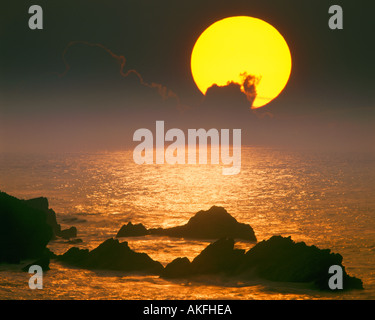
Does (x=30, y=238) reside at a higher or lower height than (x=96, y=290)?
higher

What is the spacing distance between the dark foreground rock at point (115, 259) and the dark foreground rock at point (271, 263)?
5.52 feet

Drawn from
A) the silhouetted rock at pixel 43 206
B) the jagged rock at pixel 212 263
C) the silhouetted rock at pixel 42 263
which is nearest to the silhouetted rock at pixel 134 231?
the silhouetted rock at pixel 43 206

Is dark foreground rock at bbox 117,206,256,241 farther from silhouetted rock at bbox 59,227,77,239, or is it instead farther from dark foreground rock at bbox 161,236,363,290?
dark foreground rock at bbox 161,236,363,290

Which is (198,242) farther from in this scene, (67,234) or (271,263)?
(271,263)

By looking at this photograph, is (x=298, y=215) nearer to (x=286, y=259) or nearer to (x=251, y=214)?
(x=251, y=214)

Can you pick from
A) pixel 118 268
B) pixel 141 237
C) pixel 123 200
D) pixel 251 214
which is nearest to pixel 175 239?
pixel 141 237

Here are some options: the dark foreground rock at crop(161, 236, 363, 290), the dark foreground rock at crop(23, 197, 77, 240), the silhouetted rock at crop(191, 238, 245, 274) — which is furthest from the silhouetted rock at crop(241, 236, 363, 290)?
the dark foreground rock at crop(23, 197, 77, 240)

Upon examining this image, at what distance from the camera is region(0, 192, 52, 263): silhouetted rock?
3816 cm

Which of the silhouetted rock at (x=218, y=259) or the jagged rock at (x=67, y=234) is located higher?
the jagged rock at (x=67, y=234)

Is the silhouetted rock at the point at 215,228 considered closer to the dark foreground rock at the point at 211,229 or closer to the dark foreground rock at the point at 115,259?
the dark foreground rock at the point at 211,229

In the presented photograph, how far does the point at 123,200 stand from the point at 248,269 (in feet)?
332

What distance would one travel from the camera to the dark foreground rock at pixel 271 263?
104 feet

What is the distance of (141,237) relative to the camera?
52.5 metres

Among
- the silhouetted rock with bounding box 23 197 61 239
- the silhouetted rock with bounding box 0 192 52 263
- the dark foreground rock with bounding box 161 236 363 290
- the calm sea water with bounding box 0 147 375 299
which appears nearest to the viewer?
the calm sea water with bounding box 0 147 375 299
